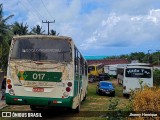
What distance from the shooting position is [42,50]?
13945mm

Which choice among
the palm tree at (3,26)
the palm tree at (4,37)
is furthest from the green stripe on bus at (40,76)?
the palm tree at (3,26)

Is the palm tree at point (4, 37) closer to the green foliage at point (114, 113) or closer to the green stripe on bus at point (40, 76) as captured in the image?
the green stripe on bus at point (40, 76)

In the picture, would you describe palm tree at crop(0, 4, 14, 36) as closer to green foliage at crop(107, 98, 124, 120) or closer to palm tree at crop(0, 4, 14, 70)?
palm tree at crop(0, 4, 14, 70)

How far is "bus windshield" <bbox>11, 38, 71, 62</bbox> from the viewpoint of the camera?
546 inches

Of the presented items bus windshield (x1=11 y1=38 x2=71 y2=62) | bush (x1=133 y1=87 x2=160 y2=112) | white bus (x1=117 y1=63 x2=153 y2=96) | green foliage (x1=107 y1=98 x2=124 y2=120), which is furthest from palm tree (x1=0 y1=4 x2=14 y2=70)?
bush (x1=133 y1=87 x2=160 y2=112)

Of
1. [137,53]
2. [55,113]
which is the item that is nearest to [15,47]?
[55,113]

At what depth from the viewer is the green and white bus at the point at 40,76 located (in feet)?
44.4

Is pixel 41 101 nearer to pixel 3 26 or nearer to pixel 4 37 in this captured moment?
pixel 4 37

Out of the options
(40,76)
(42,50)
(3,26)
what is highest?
(3,26)

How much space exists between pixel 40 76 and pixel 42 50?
3.45ft

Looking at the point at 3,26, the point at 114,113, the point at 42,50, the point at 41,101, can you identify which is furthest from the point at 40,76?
the point at 3,26

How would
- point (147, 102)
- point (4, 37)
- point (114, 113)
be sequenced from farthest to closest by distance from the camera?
point (4, 37) < point (114, 113) < point (147, 102)

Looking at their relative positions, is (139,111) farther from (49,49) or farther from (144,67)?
(144,67)

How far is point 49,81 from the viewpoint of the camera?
13.6m
